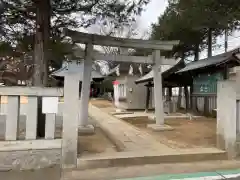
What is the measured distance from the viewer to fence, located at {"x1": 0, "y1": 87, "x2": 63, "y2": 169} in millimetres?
4340

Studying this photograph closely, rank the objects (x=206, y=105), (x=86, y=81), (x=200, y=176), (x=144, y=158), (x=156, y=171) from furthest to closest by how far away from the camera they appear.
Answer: (x=206, y=105), (x=86, y=81), (x=144, y=158), (x=156, y=171), (x=200, y=176)

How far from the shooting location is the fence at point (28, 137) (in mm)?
4340

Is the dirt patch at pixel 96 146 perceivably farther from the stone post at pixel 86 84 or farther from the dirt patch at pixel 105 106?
the dirt patch at pixel 105 106

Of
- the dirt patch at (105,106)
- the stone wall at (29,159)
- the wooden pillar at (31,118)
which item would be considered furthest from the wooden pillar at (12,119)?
the dirt patch at (105,106)

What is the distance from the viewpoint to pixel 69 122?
4.62 m

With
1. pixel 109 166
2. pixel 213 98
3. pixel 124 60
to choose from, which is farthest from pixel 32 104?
pixel 213 98

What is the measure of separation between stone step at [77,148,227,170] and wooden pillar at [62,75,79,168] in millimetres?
223

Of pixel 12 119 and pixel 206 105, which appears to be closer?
pixel 12 119

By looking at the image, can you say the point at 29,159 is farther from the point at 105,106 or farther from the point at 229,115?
the point at 105,106

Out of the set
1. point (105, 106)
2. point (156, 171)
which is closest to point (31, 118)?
point (156, 171)

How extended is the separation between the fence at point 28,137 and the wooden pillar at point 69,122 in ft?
0.36

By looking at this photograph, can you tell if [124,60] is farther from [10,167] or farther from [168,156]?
[10,167]

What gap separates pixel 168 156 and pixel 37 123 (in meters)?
2.62

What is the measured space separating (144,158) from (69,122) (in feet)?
5.33
